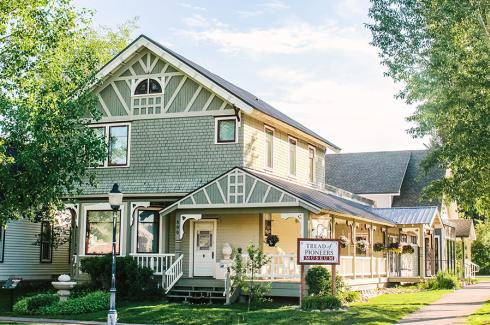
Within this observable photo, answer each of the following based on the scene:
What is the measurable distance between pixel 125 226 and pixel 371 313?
1168cm

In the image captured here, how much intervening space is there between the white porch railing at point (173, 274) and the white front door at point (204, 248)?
0.87 meters

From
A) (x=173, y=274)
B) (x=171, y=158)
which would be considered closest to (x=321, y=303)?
(x=173, y=274)

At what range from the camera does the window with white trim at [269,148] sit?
97.1ft

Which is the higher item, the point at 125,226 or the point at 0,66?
the point at 0,66

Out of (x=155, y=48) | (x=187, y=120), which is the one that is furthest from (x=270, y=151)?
(x=155, y=48)

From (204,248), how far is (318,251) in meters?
→ 6.28

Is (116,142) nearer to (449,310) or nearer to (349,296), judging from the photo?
(349,296)

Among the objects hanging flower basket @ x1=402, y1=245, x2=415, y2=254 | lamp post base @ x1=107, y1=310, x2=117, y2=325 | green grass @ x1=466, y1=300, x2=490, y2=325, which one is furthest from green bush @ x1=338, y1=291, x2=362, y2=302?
hanging flower basket @ x1=402, y1=245, x2=415, y2=254

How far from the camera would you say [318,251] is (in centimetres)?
2302

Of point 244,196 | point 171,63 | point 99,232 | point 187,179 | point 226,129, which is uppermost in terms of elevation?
point 171,63

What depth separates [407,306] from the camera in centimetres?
2419

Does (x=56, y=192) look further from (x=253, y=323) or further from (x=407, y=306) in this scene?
(x=407, y=306)

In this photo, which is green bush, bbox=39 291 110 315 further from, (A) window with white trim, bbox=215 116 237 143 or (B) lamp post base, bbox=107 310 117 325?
(A) window with white trim, bbox=215 116 237 143

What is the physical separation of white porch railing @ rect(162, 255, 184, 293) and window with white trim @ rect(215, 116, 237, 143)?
16.1 feet
